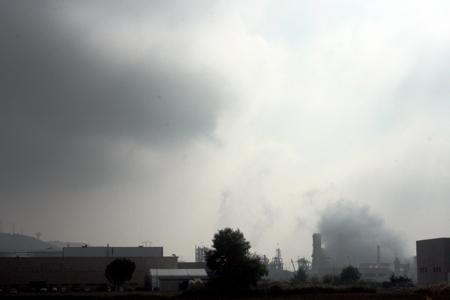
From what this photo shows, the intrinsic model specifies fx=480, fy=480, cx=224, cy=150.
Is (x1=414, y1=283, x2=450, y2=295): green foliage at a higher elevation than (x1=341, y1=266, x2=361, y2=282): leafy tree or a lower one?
higher

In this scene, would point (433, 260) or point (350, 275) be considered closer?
point (433, 260)

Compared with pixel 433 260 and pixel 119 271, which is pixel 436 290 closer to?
pixel 433 260

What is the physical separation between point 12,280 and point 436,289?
61.7 m

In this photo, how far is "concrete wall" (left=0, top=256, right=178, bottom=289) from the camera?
76.2 meters

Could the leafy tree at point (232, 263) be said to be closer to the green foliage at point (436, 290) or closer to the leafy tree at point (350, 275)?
the green foliage at point (436, 290)

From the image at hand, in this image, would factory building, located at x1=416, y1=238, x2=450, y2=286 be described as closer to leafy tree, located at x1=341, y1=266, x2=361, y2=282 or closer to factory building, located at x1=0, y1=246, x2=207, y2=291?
leafy tree, located at x1=341, y1=266, x2=361, y2=282

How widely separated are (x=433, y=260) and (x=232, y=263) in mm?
33536

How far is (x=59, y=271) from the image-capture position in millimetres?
77938

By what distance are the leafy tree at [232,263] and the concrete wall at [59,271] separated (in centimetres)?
2554

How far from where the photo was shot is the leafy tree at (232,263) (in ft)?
189

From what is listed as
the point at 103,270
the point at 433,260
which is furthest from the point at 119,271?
the point at 433,260

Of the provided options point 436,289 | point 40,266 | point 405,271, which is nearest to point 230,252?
point 436,289

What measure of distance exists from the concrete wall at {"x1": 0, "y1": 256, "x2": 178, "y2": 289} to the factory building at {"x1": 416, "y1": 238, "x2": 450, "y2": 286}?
4458cm

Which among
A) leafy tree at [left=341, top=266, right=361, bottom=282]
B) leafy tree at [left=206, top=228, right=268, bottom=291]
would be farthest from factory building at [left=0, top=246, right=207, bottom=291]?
leafy tree at [left=341, top=266, right=361, bottom=282]
